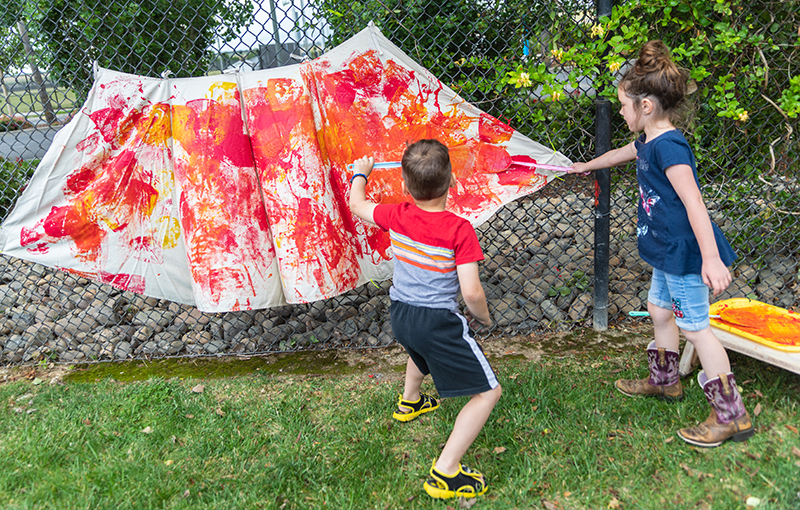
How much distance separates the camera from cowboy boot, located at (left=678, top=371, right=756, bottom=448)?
2139 millimetres

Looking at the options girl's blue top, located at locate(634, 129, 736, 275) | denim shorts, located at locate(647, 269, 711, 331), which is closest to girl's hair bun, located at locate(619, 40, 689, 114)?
girl's blue top, located at locate(634, 129, 736, 275)

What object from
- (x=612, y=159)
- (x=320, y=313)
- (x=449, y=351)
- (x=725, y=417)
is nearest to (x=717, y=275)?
(x=725, y=417)

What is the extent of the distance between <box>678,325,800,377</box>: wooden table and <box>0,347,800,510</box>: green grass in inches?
4.6

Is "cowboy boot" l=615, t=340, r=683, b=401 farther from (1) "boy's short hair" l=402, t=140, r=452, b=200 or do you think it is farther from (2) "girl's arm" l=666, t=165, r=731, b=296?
(1) "boy's short hair" l=402, t=140, r=452, b=200

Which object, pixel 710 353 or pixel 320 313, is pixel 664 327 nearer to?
pixel 710 353

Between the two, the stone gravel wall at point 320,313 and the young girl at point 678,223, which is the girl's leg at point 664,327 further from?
the stone gravel wall at point 320,313

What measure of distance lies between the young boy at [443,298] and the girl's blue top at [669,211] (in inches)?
33.7

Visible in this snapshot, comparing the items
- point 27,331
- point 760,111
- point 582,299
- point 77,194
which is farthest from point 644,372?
point 27,331

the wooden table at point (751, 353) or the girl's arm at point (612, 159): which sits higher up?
the girl's arm at point (612, 159)

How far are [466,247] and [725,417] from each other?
1366mm

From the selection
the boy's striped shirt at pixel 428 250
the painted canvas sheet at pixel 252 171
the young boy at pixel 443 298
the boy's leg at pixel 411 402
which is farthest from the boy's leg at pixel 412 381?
the painted canvas sheet at pixel 252 171

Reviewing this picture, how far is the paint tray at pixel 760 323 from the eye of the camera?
2.37 metres

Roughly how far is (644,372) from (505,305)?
1.06 m

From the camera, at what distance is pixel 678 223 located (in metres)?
2.12
